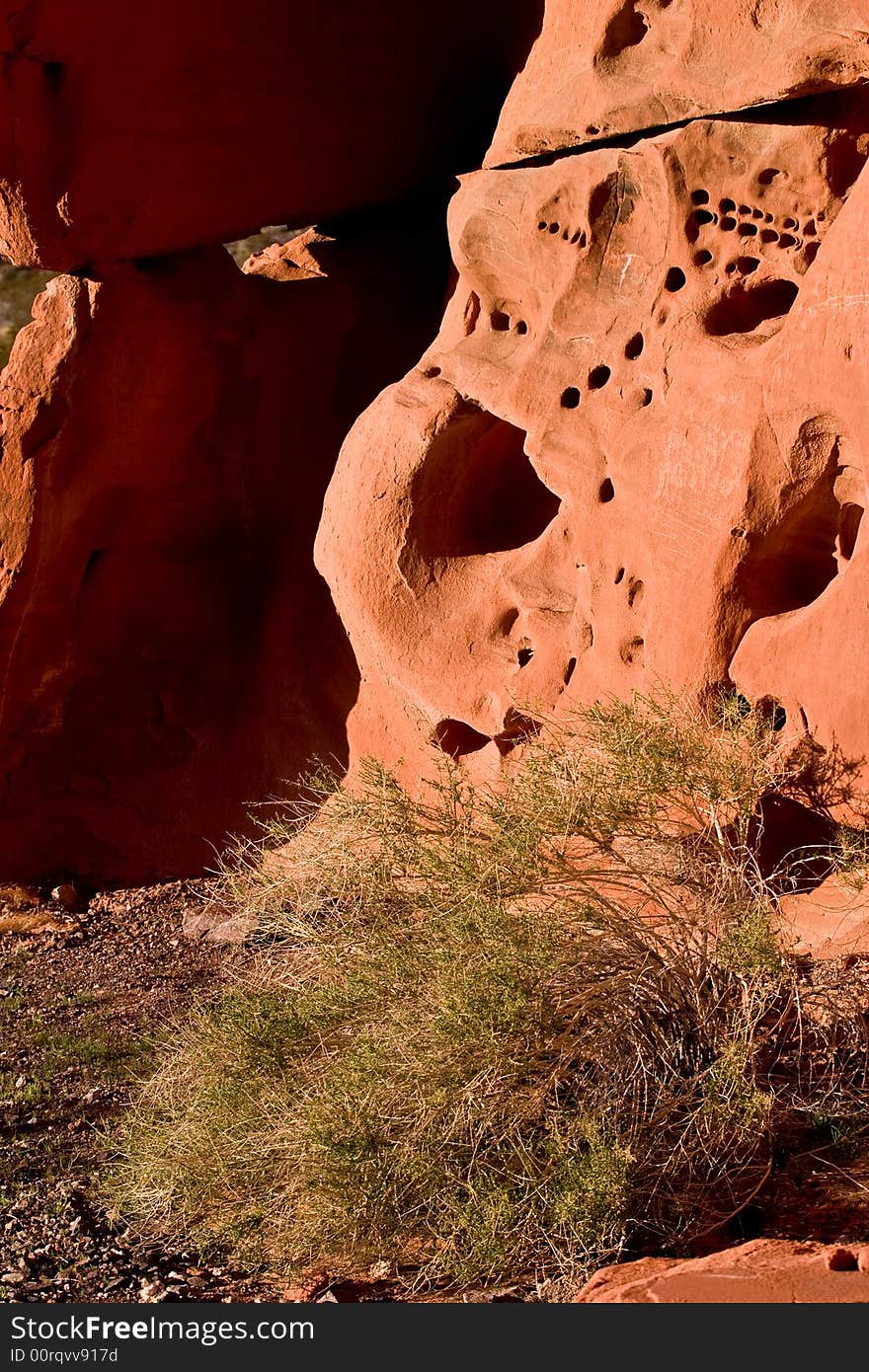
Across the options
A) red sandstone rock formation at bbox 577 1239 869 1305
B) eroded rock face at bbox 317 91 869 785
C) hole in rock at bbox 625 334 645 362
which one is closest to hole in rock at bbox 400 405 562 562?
eroded rock face at bbox 317 91 869 785

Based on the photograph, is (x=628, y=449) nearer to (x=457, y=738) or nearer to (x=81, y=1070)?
(x=457, y=738)

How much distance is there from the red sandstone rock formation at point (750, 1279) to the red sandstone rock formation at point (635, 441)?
1.86 m

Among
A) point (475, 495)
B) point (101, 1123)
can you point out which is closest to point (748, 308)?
point (475, 495)

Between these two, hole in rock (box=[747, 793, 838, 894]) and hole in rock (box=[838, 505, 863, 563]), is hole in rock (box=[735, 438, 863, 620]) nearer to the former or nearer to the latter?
hole in rock (box=[838, 505, 863, 563])

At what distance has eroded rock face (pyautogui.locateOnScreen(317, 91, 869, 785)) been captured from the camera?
15.9ft

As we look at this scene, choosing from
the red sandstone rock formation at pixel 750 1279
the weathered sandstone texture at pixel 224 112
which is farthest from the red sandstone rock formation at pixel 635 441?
the red sandstone rock formation at pixel 750 1279

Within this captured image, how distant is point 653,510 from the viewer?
17.3 feet

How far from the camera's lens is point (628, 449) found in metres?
5.44

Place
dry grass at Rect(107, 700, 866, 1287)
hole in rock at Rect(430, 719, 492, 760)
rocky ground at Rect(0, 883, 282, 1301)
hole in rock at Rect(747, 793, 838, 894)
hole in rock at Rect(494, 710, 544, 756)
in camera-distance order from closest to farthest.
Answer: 1. dry grass at Rect(107, 700, 866, 1287)
2. rocky ground at Rect(0, 883, 282, 1301)
3. hole in rock at Rect(747, 793, 838, 894)
4. hole in rock at Rect(494, 710, 544, 756)
5. hole in rock at Rect(430, 719, 492, 760)

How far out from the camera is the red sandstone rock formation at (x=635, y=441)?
15.9 feet

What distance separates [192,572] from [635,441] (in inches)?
125

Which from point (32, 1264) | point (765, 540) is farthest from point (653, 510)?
point (32, 1264)

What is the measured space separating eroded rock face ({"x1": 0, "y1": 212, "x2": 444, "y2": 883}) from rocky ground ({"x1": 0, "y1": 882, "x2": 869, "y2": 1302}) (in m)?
0.55

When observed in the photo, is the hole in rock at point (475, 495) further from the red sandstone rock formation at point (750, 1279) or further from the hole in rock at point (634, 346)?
the red sandstone rock formation at point (750, 1279)
